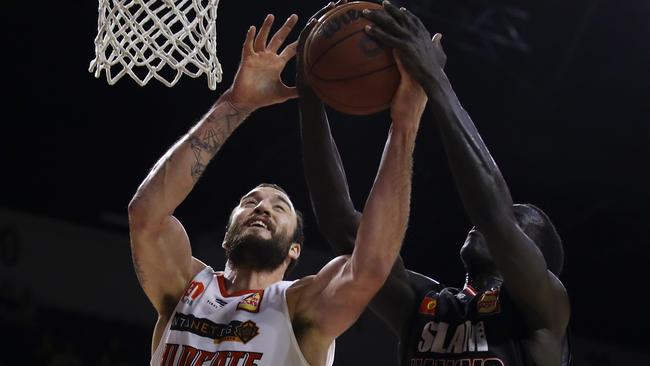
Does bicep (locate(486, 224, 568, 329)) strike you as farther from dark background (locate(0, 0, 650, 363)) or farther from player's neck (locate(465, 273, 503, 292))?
dark background (locate(0, 0, 650, 363))

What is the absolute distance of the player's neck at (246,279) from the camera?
10.2 feet

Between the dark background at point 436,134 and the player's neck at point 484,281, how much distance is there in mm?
3606

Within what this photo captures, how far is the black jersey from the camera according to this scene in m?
2.62

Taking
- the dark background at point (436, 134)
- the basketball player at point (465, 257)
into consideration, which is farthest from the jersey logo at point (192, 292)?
the dark background at point (436, 134)

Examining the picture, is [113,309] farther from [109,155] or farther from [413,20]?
[413,20]

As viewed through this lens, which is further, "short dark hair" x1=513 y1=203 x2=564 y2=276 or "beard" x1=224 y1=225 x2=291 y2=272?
"beard" x1=224 y1=225 x2=291 y2=272

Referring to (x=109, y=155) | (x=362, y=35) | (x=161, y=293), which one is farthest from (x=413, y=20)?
(x=109, y=155)

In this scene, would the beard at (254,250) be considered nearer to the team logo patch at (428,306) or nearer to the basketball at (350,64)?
the team logo patch at (428,306)

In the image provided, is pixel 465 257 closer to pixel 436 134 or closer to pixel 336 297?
pixel 336 297

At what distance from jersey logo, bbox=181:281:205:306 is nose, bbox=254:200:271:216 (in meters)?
0.32

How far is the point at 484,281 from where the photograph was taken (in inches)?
117

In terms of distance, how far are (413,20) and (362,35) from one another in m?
0.14

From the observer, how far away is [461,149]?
2480 millimetres

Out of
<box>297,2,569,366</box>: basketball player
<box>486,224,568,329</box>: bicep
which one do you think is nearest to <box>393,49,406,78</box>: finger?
<box>297,2,569,366</box>: basketball player
